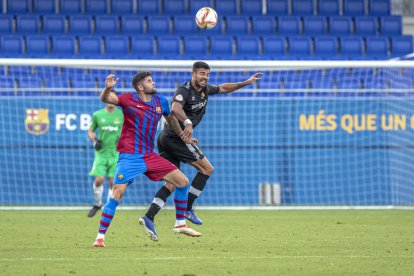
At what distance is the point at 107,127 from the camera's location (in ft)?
54.6

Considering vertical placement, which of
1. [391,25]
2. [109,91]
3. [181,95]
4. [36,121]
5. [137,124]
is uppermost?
[391,25]

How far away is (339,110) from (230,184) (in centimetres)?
315

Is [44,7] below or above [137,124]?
above

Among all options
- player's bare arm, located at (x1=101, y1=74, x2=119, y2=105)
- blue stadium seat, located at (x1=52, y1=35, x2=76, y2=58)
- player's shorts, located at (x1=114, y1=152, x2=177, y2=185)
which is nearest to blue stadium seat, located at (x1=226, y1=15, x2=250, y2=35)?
blue stadium seat, located at (x1=52, y1=35, x2=76, y2=58)

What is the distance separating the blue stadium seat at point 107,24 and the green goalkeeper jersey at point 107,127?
7.66 metres

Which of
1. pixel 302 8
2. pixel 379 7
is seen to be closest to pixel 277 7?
pixel 302 8

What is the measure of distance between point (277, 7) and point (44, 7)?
7.09 metres

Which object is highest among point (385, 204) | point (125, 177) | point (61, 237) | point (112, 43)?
point (112, 43)

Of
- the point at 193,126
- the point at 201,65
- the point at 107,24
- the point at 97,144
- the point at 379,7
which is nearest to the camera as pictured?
the point at 201,65

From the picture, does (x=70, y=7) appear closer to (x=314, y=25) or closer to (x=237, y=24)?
(x=237, y=24)

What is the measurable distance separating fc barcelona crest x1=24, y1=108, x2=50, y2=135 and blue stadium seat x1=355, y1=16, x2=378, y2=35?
10634mm

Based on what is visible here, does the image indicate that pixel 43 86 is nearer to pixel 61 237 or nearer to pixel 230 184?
pixel 230 184

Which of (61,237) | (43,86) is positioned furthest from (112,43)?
(61,237)

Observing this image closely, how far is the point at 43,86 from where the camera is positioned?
19766 mm
